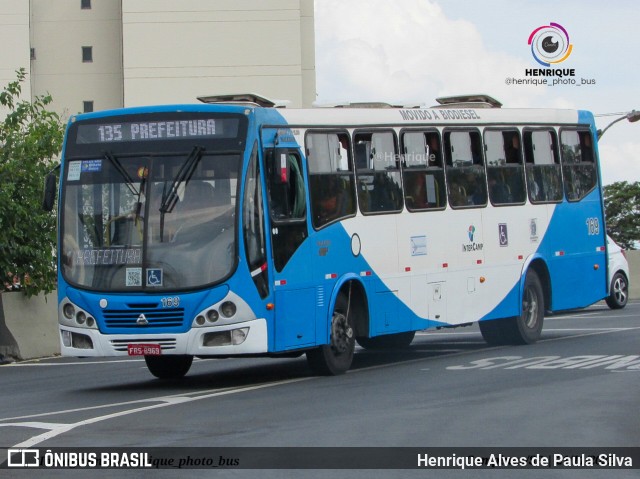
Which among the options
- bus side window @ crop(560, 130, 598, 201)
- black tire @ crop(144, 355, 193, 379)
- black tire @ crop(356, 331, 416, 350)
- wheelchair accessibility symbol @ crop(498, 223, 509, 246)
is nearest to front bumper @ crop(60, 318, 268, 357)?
black tire @ crop(144, 355, 193, 379)

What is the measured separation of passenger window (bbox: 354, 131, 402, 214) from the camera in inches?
720

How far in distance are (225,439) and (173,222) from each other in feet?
16.5

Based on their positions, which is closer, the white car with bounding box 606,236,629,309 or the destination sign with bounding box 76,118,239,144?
the destination sign with bounding box 76,118,239,144

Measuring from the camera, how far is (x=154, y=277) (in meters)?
16.1

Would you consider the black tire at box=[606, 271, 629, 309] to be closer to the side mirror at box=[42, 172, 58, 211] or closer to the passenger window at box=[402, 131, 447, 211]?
the passenger window at box=[402, 131, 447, 211]

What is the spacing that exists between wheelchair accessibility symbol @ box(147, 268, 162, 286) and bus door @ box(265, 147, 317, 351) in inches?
50.7

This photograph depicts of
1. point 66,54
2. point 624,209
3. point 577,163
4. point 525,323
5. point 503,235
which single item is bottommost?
point 525,323

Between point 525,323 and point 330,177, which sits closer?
point 330,177

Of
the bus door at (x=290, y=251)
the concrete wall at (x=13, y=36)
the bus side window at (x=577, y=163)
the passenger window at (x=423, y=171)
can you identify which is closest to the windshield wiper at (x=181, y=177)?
the bus door at (x=290, y=251)

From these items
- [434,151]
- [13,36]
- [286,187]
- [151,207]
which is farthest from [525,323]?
[13,36]

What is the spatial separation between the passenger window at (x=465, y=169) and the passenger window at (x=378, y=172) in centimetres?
140

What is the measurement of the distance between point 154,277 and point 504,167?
7110 millimetres

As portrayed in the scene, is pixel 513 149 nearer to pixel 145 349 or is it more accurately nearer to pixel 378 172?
pixel 378 172

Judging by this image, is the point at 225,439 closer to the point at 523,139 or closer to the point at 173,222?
the point at 173,222
